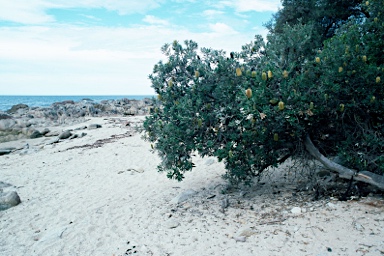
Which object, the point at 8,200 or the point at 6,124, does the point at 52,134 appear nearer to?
the point at 6,124

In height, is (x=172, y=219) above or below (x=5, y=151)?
above

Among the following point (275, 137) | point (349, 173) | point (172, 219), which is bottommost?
point (172, 219)

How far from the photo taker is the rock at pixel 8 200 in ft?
20.8

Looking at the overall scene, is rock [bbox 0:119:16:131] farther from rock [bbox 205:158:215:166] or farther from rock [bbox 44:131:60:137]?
rock [bbox 205:158:215:166]

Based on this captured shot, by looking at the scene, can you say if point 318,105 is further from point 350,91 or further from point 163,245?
point 163,245

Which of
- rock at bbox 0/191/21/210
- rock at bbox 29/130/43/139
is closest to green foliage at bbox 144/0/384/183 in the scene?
rock at bbox 0/191/21/210

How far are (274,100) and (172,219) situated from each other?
2495mm

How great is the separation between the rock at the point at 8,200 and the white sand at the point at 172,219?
0.16 metres

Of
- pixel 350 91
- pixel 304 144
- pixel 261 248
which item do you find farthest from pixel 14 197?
pixel 350 91

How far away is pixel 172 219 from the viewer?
4820 millimetres

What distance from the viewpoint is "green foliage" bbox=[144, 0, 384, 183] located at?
4.03 meters

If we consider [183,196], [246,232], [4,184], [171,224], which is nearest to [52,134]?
[4,184]

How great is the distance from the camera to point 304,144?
4746mm

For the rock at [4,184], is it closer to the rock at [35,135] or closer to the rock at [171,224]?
the rock at [171,224]
